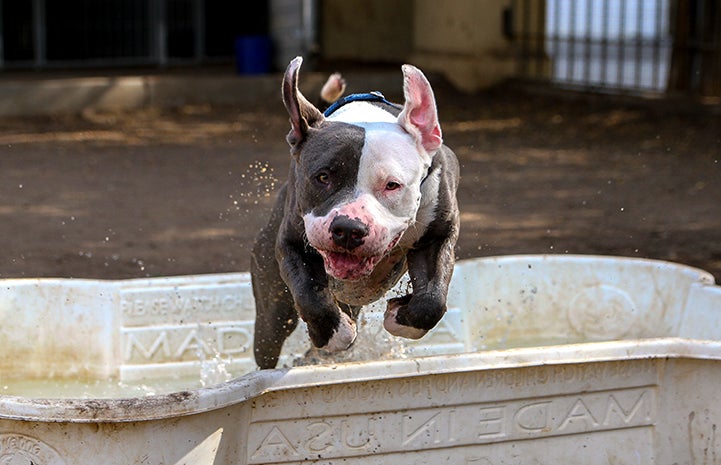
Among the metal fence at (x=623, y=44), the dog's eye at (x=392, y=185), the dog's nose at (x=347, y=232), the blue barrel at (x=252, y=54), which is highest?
the dog's eye at (x=392, y=185)

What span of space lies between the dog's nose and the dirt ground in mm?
2497

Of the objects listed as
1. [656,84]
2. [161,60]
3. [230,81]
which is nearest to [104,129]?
[230,81]

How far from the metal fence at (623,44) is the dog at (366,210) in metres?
9.13

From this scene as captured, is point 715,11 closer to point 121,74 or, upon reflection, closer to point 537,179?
point 537,179

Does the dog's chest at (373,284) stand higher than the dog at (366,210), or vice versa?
the dog at (366,210)

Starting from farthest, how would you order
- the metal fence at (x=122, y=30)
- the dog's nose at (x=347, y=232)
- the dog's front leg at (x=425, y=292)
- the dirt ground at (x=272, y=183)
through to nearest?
the metal fence at (x=122, y=30) → the dirt ground at (x=272, y=183) → the dog's front leg at (x=425, y=292) → the dog's nose at (x=347, y=232)

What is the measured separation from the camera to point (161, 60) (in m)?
16.4

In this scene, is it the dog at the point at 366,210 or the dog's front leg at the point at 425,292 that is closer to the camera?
the dog at the point at 366,210

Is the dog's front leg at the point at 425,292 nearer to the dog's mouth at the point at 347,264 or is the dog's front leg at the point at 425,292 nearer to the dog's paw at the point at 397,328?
the dog's paw at the point at 397,328

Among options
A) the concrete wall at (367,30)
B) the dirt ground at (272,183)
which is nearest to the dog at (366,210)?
the dirt ground at (272,183)

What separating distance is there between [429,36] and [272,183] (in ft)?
27.8

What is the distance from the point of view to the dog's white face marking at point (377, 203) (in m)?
3.46

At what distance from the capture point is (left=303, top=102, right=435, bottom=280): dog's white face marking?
11.4 feet

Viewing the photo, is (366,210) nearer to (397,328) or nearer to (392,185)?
(392,185)
